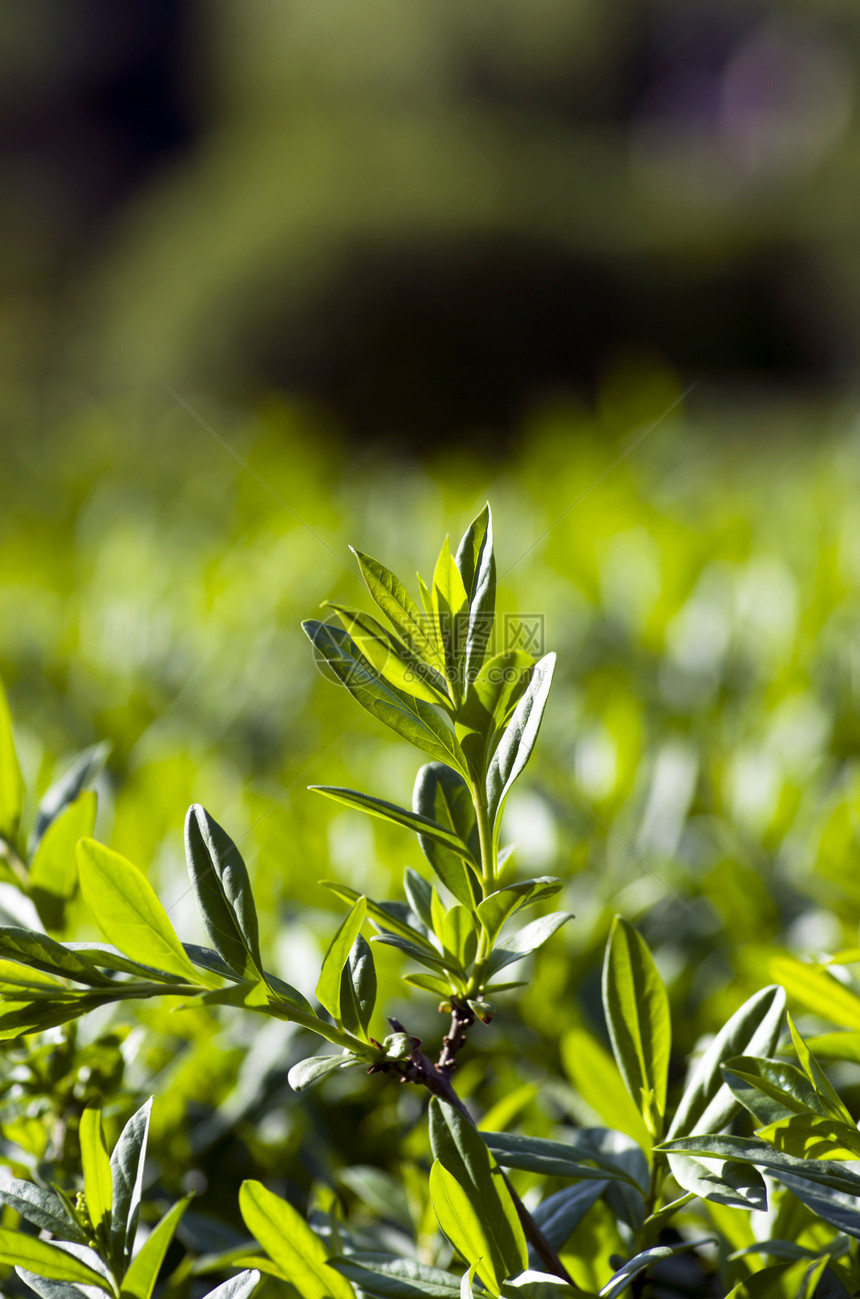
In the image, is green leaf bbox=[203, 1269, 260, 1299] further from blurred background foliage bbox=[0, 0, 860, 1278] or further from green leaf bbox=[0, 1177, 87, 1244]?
blurred background foliage bbox=[0, 0, 860, 1278]

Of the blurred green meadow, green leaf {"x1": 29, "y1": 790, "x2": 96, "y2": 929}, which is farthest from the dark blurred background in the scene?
green leaf {"x1": 29, "y1": 790, "x2": 96, "y2": 929}

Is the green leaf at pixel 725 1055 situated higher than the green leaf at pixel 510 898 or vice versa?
the green leaf at pixel 510 898

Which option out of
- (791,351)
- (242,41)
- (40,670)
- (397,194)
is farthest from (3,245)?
(40,670)

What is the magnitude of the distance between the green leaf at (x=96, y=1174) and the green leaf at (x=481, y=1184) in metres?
0.19

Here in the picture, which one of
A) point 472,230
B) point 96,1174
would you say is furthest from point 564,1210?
point 472,230

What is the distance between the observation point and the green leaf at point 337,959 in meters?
0.51

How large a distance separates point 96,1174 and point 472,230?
8.27 meters

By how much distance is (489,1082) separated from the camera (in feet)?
3.12

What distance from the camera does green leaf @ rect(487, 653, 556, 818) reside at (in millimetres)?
509

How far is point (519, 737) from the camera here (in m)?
0.52

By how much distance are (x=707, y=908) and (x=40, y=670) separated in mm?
1176

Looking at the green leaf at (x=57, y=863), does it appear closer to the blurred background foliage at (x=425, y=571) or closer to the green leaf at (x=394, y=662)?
the blurred background foliage at (x=425, y=571)

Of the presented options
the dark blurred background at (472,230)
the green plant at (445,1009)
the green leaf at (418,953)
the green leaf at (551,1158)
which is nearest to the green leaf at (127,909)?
the green plant at (445,1009)

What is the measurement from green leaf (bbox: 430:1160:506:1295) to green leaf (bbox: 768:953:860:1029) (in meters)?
0.24
